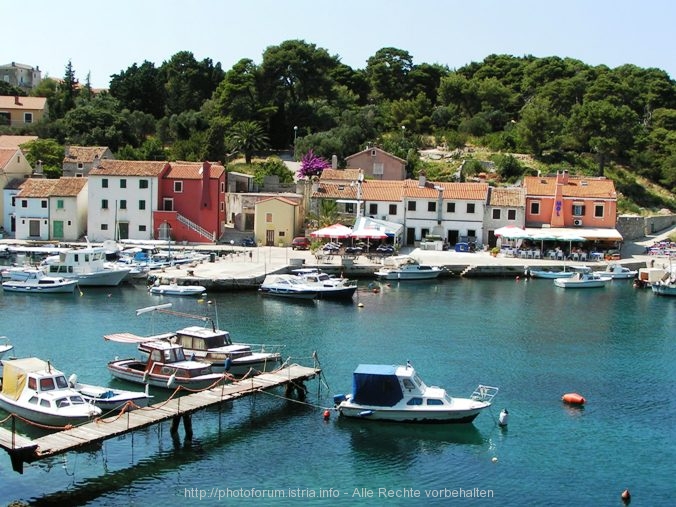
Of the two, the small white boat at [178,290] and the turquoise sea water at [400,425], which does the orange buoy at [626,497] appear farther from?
the small white boat at [178,290]

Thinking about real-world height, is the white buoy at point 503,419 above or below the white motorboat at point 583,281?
below

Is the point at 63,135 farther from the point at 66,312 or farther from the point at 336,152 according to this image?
the point at 66,312

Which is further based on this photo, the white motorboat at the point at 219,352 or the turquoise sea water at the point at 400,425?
the white motorboat at the point at 219,352

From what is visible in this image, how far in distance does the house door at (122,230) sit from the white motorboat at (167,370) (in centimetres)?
3371

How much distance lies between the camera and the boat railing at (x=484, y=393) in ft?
99.1

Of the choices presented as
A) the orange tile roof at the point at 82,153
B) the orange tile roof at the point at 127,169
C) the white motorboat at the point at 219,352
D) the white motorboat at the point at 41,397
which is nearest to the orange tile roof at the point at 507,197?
the orange tile roof at the point at 127,169

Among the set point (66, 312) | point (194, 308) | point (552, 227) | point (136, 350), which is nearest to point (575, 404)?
point (136, 350)

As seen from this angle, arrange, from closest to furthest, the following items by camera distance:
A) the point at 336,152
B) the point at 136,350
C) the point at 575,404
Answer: the point at 575,404, the point at 136,350, the point at 336,152

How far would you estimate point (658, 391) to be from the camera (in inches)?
1312

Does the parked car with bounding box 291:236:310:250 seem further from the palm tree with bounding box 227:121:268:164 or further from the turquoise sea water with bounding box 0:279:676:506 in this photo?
the palm tree with bounding box 227:121:268:164

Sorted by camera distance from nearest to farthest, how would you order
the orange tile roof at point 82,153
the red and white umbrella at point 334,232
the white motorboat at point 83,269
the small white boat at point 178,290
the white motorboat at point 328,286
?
the small white boat at point 178,290 → the white motorboat at point 328,286 → the white motorboat at point 83,269 → the red and white umbrella at point 334,232 → the orange tile roof at point 82,153

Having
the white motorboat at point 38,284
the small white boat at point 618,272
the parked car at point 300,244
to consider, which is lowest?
the white motorboat at point 38,284

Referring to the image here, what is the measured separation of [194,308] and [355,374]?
65.4 feet

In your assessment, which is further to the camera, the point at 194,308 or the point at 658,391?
the point at 194,308
